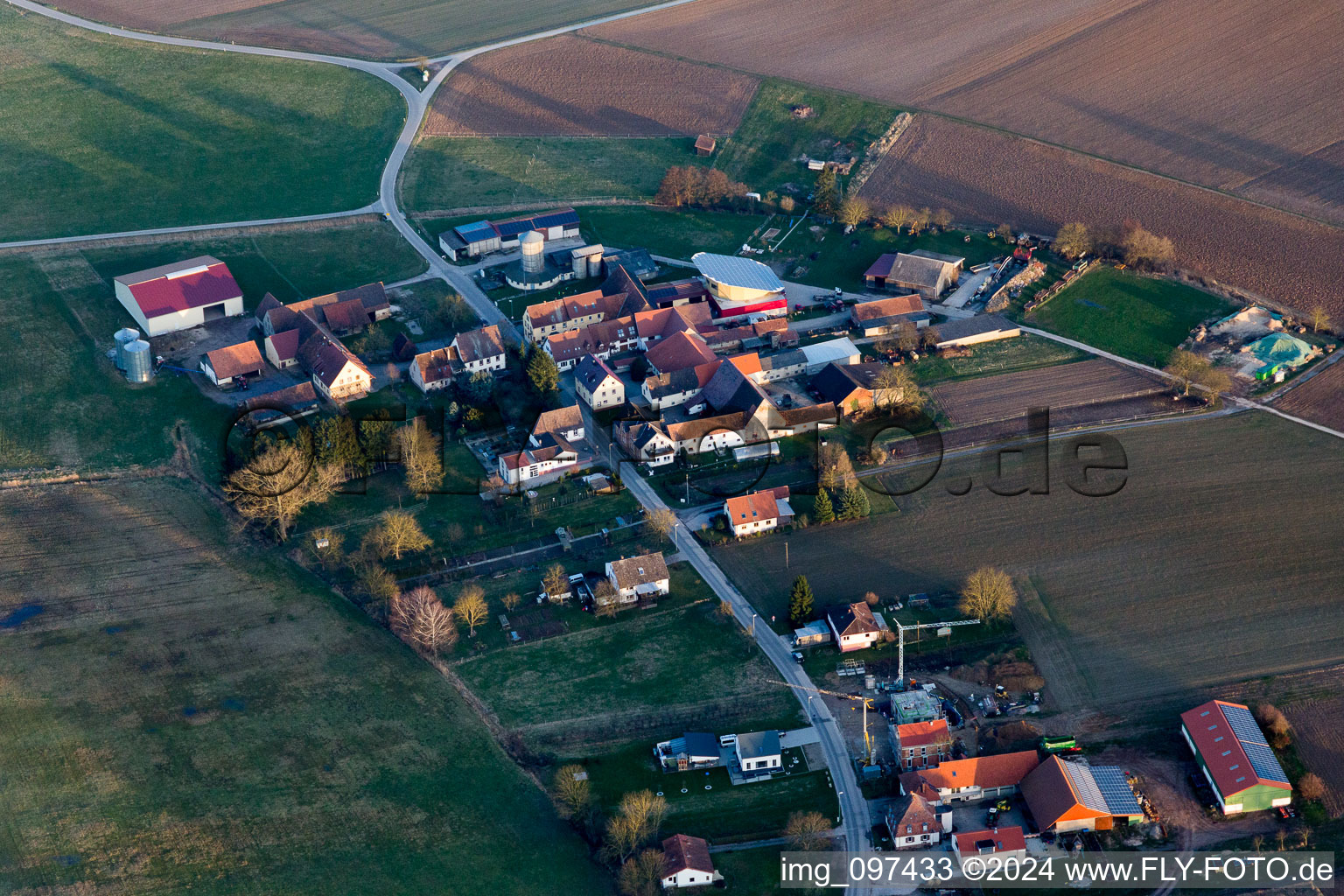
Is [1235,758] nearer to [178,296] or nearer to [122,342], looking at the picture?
[122,342]

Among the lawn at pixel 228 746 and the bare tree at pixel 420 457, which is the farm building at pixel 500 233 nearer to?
the bare tree at pixel 420 457

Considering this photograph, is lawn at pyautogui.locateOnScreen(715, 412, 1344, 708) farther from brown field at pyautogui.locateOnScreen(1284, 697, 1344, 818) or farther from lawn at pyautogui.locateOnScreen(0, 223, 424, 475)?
lawn at pyautogui.locateOnScreen(0, 223, 424, 475)

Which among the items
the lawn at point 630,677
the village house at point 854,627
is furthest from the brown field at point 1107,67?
the lawn at point 630,677

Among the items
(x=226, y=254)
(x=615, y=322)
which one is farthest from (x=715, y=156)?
(x=226, y=254)

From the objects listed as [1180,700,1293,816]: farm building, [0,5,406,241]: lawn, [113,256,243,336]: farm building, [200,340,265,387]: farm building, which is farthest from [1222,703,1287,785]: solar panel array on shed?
[0,5,406,241]: lawn

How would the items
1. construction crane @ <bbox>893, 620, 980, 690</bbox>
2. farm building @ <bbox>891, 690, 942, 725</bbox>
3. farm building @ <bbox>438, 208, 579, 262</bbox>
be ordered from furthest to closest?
farm building @ <bbox>438, 208, 579, 262</bbox>, construction crane @ <bbox>893, 620, 980, 690</bbox>, farm building @ <bbox>891, 690, 942, 725</bbox>

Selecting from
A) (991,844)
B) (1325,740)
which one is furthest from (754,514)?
(1325,740)

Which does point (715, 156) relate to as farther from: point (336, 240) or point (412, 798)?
point (412, 798)
